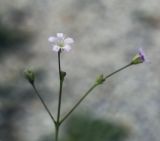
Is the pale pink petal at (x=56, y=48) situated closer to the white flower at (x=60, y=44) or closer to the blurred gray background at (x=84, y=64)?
the white flower at (x=60, y=44)

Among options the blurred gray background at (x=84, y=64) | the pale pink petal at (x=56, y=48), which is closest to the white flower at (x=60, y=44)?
the pale pink petal at (x=56, y=48)

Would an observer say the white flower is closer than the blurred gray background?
Yes

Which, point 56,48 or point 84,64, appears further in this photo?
point 84,64

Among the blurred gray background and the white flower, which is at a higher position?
the blurred gray background

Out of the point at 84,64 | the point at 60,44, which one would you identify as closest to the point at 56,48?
the point at 60,44

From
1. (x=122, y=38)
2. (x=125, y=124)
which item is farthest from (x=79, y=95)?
(x=122, y=38)

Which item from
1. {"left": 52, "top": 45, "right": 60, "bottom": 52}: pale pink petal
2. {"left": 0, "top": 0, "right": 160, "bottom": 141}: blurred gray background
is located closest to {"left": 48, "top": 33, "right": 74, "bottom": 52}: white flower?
{"left": 52, "top": 45, "right": 60, "bottom": 52}: pale pink petal

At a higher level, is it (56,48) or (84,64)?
(84,64)

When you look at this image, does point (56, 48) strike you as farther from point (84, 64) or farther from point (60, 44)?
point (84, 64)

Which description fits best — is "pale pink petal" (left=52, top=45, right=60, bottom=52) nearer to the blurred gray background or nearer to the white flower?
the white flower

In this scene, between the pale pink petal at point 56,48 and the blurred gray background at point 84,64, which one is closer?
the pale pink petal at point 56,48
